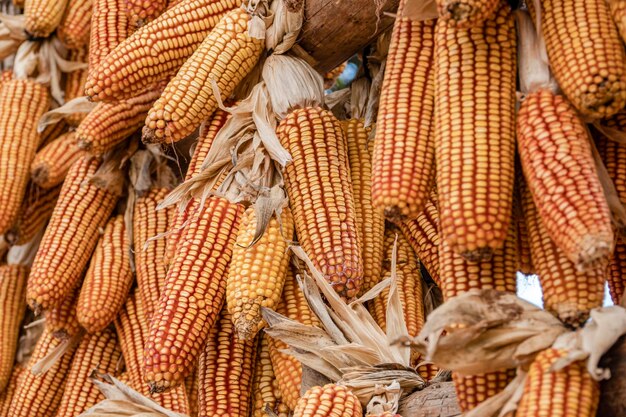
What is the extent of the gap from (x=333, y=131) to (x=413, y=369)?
1.05 meters

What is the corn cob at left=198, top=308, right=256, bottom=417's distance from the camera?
3.11 meters

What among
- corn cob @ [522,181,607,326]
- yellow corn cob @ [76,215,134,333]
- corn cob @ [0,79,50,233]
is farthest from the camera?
corn cob @ [0,79,50,233]

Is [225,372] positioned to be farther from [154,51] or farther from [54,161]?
[54,161]

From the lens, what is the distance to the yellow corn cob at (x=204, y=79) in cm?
333

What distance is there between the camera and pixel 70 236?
4250 millimetres

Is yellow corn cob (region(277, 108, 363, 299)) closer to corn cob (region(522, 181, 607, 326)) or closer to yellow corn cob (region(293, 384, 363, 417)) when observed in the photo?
yellow corn cob (region(293, 384, 363, 417))

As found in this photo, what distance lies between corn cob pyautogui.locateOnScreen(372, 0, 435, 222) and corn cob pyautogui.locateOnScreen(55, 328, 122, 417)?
7.75ft

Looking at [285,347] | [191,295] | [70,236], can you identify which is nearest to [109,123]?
→ [70,236]

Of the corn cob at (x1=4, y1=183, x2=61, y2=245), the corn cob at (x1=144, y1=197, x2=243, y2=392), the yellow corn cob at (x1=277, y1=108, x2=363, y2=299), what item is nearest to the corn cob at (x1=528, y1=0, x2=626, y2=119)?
the yellow corn cob at (x1=277, y1=108, x2=363, y2=299)

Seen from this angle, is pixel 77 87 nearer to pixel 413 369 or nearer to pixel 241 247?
pixel 241 247

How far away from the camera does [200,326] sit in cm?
300

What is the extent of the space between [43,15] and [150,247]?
1988 millimetres

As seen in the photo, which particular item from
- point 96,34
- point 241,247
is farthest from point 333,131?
point 96,34

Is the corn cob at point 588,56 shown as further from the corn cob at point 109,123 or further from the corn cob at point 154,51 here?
the corn cob at point 109,123
